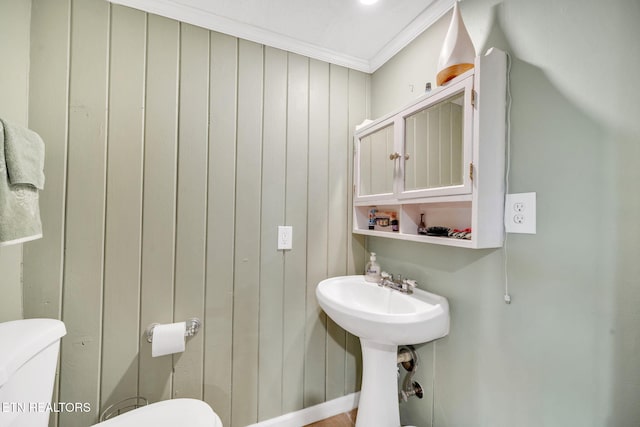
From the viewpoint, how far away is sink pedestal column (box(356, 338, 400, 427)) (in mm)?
1192

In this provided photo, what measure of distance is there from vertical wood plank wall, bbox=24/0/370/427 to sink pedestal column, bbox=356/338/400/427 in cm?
41

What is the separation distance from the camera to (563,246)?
782 mm

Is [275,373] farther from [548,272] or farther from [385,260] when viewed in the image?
[548,272]

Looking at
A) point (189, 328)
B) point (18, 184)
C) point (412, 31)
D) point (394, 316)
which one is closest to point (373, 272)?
point (394, 316)

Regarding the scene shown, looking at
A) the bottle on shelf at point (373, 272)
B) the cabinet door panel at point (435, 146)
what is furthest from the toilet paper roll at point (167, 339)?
the cabinet door panel at point (435, 146)

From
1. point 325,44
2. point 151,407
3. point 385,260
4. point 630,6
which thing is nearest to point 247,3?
point 325,44

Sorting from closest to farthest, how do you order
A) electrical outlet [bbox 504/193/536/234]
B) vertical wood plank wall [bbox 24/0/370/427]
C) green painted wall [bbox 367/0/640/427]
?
green painted wall [bbox 367/0/640/427] → electrical outlet [bbox 504/193/536/234] → vertical wood plank wall [bbox 24/0/370/427]

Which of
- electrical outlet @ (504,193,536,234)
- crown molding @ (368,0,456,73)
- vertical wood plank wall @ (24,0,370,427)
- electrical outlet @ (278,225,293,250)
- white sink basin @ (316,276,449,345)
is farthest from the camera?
electrical outlet @ (278,225,293,250)

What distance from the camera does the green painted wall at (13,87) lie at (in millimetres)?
934

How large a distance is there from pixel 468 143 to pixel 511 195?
0.80 ft

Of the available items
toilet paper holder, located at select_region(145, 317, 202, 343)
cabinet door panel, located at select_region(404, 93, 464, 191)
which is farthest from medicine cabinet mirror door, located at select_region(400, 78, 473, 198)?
toilet paper holder, located at select_region(145, 317, 202, 343)

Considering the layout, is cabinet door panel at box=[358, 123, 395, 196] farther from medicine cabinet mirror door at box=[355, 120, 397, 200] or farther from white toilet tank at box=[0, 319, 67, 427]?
white toilet tank at box=[0, 319, 67, 427]

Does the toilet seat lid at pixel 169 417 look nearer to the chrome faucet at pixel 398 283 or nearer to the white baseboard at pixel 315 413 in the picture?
the white baseboard at pixel 315 413

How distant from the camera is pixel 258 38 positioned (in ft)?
4.52
